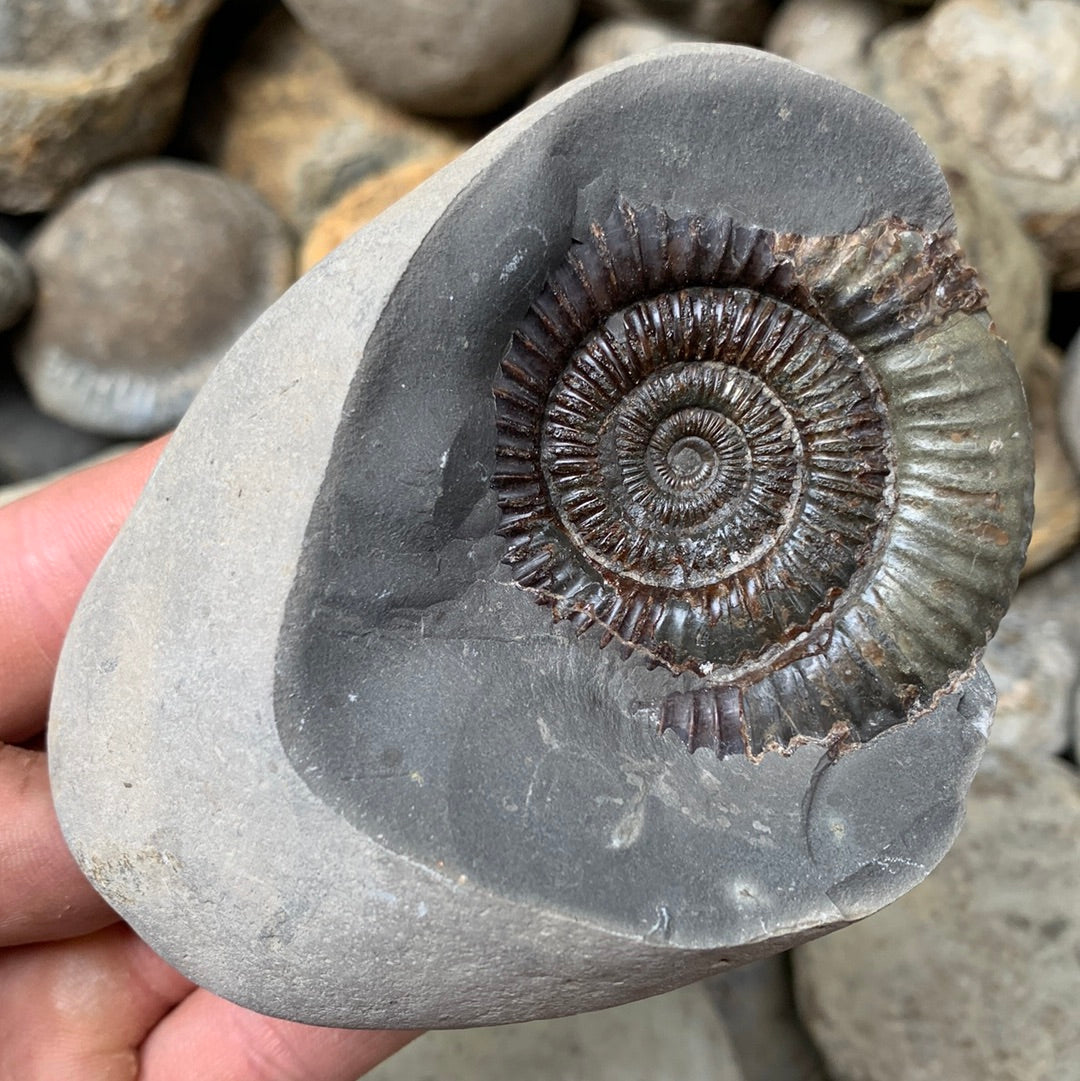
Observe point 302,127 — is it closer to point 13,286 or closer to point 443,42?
point 443,42

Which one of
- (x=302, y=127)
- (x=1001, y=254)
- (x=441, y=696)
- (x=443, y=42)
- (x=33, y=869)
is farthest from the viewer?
(x=302, y=127)

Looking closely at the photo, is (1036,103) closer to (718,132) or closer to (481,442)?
(718,132)

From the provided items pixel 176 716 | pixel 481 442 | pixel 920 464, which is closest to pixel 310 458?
pixel 481 442

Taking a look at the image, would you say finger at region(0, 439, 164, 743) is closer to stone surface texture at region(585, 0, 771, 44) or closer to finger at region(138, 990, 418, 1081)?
finger at region(138, 990, 418, 1081)

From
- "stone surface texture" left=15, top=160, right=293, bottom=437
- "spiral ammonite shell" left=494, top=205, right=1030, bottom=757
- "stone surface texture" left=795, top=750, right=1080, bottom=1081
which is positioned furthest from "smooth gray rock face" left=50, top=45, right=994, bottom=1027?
"stone surface texture" left=15, top=160, right=293, bottom=437

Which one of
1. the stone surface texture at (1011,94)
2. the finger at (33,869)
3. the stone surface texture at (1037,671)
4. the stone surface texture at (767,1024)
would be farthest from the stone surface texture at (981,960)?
the finger at (33,869)

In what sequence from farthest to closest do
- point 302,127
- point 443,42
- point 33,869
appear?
1. point 302,127
2. point 443,42
3. point 33,869

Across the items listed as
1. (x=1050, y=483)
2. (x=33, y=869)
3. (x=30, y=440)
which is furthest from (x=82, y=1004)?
(x=1050, y=483)
